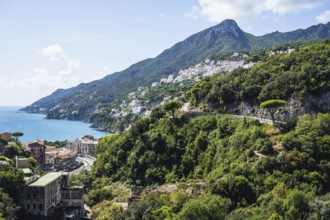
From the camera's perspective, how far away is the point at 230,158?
3925cm

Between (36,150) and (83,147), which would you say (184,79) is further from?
(36,150)

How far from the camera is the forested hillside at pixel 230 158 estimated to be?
30.4 m

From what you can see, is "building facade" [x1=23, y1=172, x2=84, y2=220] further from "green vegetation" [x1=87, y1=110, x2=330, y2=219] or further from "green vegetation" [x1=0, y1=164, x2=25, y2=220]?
"green vegetation" [x1=87, y1=110, x2=330, y2=219]

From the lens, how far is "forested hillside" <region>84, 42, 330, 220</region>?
30.4 meters

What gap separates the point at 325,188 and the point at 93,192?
27.7 metres

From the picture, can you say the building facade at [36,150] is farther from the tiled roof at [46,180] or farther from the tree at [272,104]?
the tree at [272,104]

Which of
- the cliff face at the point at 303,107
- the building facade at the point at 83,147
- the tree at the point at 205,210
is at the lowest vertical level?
the building facade at the point at 83,147

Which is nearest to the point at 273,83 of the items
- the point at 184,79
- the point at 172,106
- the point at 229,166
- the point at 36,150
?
the point at 229,166

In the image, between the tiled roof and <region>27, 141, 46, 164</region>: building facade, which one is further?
<region>27, 141, 46, 164</region>: building facade

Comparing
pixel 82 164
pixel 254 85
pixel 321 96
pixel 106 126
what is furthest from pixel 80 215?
pixel 106 126

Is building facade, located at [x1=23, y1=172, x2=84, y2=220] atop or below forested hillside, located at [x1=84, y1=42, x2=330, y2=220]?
below

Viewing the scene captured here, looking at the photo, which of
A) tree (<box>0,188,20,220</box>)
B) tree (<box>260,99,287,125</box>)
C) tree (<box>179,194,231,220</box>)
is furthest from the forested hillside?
A: tree (<box>0,188,20,220</box>)

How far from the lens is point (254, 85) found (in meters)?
50.3

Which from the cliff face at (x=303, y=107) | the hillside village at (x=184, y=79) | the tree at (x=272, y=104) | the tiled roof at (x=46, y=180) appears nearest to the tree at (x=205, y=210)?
the tree at (x=272, y=104)
